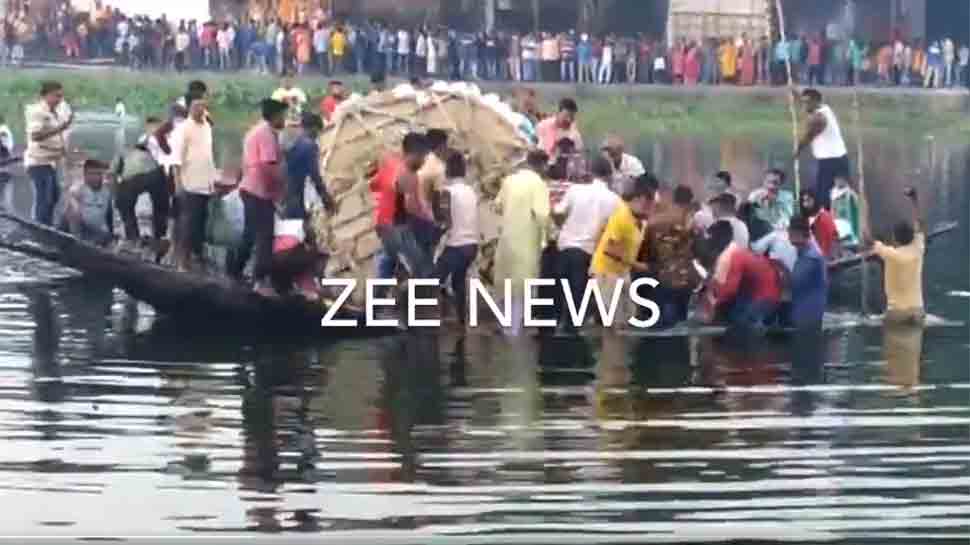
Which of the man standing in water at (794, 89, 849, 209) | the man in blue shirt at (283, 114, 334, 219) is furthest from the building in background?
the man in blue shirt at (283, 114, 334, 219)

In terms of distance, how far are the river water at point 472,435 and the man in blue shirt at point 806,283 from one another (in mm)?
367

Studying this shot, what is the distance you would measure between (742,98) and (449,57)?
509 centimetres

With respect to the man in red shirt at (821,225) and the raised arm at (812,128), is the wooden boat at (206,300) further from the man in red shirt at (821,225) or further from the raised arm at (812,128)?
the raised arm at (812,128)

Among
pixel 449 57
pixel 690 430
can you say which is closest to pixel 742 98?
pixel 449 57

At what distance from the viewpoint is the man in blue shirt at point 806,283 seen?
16.9 m

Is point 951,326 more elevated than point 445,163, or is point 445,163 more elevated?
point 445,163

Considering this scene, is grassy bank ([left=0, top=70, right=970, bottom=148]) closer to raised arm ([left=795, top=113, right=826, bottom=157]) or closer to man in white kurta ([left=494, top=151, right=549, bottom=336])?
raised arm ([left=795, top=113, right=826, bottom=157])

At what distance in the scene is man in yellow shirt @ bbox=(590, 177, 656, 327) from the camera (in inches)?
647

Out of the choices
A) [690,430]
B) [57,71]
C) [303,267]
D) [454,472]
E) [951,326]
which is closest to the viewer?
[454,472]

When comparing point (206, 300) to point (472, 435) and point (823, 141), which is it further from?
point (823, 141)

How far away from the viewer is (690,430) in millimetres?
13141

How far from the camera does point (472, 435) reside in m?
12.8

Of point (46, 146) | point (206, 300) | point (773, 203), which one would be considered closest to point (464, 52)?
point (46, 146)

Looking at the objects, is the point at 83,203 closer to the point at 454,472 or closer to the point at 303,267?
the point at 303,267
